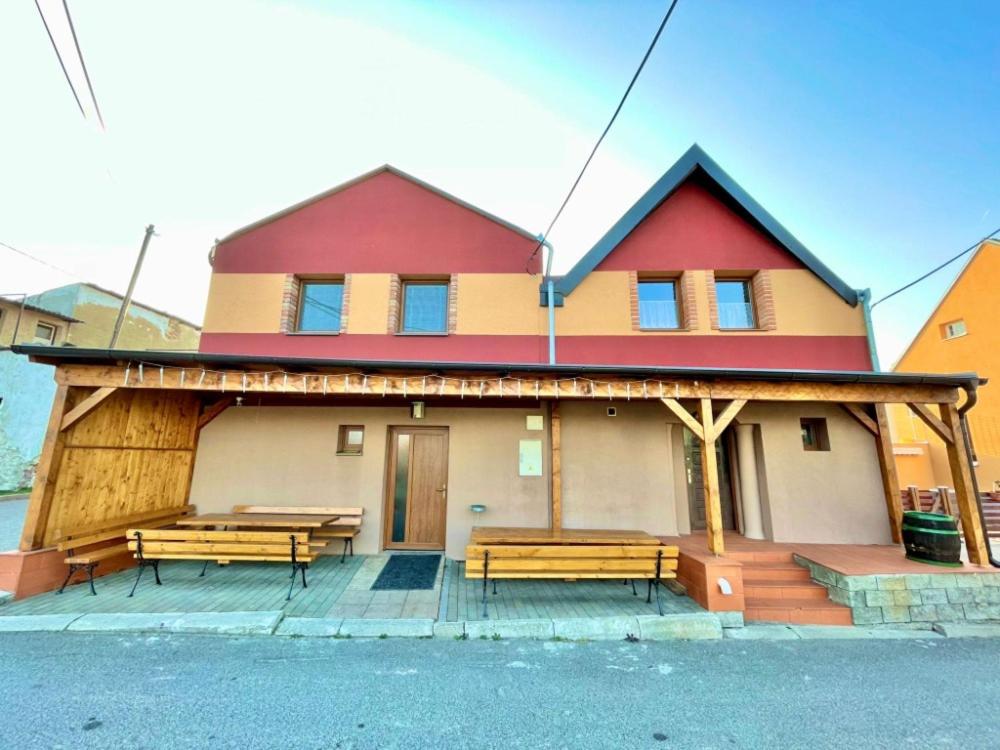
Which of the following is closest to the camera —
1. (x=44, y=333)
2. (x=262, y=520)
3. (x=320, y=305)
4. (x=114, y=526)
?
(x=114, y=526)

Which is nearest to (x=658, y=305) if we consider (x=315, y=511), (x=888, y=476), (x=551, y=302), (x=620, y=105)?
(x=551, y=302)

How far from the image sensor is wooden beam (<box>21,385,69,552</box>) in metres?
4.71

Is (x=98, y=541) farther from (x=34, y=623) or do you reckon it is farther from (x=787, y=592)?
(x=787, y=592)

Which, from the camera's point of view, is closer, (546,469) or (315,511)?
(315,511)

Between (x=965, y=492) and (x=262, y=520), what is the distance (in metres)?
9.80

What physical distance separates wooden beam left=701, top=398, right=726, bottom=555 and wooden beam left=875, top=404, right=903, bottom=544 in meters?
3.66

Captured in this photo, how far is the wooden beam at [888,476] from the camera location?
6.28 m

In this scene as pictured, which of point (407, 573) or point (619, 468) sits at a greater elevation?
point (619, 468)

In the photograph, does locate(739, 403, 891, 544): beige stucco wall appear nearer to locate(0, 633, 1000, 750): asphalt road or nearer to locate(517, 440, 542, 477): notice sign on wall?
locate(0, 633, 1000, 750): asphalt road

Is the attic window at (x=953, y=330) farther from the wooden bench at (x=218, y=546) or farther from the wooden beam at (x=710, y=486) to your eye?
the wooden bench at (x=218, y=546)

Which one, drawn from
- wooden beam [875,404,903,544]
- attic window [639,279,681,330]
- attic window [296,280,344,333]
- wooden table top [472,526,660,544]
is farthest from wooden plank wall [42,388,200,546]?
wooden beam [875,404,903,544]

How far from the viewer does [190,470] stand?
6.71 m

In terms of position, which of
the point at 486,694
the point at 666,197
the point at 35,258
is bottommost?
the point at 486,694

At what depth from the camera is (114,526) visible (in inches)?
216
